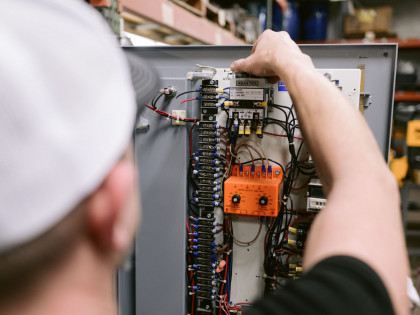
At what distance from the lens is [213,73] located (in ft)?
4.98

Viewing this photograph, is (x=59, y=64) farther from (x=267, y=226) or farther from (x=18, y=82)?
(x=267, y=226)

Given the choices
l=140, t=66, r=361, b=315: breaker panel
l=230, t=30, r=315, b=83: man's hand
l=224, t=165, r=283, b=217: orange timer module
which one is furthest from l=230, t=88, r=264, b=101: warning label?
l=224, t=165, r=283, b=217: orange timer module

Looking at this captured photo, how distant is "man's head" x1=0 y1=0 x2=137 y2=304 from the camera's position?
0.35 m

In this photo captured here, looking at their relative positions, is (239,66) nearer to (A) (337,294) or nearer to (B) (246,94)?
(B) (246,94)

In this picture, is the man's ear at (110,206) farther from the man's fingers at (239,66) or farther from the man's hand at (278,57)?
the man's fingers at (239,66)

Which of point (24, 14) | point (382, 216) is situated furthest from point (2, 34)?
point (382, 216)

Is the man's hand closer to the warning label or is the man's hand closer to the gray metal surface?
the warning label

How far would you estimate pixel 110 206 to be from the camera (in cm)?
41

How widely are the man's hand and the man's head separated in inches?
22.5

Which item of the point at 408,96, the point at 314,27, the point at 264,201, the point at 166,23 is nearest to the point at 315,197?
the point at 264,201

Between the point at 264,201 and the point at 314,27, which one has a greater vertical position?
the point at 314,27

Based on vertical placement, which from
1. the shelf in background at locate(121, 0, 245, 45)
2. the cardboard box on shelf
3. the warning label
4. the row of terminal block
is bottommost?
the row of terminal block

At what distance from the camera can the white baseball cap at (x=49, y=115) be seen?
1.13 feet

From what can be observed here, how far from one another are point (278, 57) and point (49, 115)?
75 centimetres
